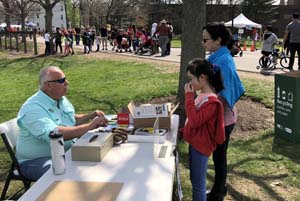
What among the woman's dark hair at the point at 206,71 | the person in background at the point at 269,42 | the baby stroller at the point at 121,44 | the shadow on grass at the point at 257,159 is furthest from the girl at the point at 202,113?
the baby stroller at the point at 121,44

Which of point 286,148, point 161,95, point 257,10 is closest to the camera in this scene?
point 286,148

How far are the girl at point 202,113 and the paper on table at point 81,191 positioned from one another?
0.96 metres

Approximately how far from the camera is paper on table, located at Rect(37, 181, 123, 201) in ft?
7.05

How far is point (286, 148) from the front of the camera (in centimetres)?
550

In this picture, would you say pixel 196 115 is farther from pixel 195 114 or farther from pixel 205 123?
pixel 205 123

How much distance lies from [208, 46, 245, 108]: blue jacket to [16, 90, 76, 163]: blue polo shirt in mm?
1421

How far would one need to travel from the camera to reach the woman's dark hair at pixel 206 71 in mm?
3127

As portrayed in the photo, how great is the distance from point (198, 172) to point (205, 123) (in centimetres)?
45

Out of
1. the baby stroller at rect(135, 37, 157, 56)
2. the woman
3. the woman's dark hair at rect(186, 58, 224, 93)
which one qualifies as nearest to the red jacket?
the woman's dark hair at rect(186, 58, 224, 93)

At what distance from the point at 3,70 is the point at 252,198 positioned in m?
14.2

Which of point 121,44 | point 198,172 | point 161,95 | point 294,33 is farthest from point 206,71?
point 121,44

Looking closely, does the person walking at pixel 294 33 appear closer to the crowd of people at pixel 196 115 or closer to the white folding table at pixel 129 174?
the crowd of people at pixel 196 115

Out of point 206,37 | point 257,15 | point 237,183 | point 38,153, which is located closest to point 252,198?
point 237,183

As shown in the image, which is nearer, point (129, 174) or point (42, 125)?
point (129, 174)
